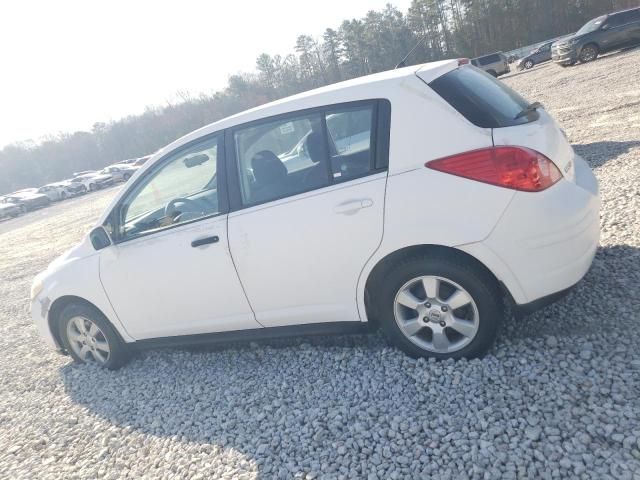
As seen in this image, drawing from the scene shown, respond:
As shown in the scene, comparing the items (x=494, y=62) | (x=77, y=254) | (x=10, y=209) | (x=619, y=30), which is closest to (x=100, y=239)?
(x=77, y=254)

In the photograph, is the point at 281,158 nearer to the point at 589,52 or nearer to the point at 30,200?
the point at 589,52

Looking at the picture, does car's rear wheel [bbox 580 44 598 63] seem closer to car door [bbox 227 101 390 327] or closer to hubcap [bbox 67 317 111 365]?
car door [bbox 227 101 390 327]

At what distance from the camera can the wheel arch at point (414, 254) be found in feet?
9.51

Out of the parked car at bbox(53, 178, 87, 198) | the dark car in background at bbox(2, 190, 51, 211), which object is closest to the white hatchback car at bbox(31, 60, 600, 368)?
the dark car in background at bbox(2, 190, 51, 211)

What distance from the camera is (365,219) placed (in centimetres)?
301

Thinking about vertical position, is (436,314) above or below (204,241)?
below

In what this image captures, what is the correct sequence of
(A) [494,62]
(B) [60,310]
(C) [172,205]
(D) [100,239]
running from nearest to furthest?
(C) [172,205] < (D) [100,239] < (B) [60,310] < (A) [494,62]

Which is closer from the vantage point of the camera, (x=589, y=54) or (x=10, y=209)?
(x=589, y=54)

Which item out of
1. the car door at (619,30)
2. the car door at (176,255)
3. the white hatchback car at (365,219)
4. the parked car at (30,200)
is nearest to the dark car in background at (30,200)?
the parked car at (30,200)

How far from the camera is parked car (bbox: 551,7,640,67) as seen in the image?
20250mm

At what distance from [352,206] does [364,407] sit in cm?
127

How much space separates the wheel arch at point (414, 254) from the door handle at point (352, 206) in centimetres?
35

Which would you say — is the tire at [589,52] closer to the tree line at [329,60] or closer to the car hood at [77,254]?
the car hood at [77,254]

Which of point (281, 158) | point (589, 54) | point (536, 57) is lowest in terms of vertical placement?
point (536, 57)
